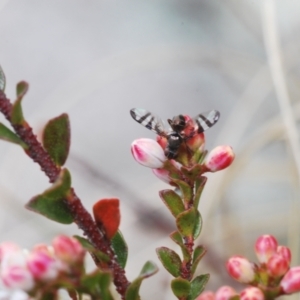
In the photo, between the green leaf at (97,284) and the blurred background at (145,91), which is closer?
the green leaf at (97,284)

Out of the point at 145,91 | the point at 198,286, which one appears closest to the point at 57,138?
the point at 198,286

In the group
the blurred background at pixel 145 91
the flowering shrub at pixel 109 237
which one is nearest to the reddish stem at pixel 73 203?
the flowering shrub at pixel 109 237

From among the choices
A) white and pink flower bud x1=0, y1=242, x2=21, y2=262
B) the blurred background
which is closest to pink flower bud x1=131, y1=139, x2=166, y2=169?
white and pink flower bud x1=0, y1=242, x2=21, y2=262

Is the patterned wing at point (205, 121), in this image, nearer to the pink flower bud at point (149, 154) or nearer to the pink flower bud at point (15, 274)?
the pink flower bud at point (149, 154)

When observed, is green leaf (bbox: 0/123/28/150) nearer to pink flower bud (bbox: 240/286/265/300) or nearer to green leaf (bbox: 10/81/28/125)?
green leaf (bbox: 10/81/28/125)

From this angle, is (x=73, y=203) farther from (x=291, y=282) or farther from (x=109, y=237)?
(x=291, y=282)

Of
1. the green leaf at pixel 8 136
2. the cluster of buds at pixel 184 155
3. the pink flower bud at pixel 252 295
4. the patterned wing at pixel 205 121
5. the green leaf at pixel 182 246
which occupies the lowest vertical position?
the pink flower bud at pixel 252 295
